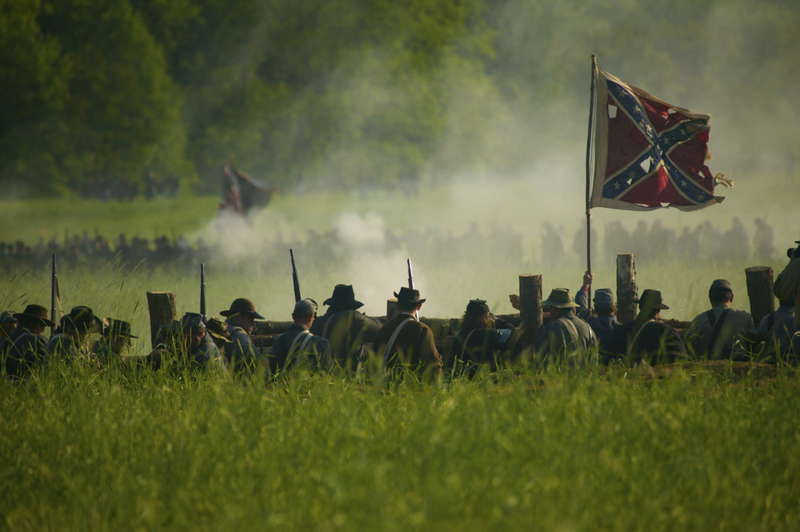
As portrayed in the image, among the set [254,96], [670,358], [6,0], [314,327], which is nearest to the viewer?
[670,358]

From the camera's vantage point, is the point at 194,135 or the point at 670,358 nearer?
the point at 670,358

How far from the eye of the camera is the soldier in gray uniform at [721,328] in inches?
239

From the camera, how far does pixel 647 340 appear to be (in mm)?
5641

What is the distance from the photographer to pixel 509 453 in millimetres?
3826

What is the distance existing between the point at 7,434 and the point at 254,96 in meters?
27.8

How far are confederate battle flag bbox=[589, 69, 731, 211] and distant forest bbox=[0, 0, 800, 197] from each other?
21250mm

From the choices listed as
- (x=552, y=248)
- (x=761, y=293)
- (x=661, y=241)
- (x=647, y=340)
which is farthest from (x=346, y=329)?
(x=661, y=241)

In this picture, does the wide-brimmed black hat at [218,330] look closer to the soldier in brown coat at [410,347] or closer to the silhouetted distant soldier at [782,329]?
the soldier in brown coat at [410,347]

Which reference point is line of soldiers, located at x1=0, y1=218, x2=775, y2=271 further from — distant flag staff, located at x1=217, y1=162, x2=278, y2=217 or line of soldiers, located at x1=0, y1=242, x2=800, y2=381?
line of soldiers, located at x1=0, y1=242, x2=800, y2=381

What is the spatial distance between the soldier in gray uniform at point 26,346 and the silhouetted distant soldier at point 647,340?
4.71 metres

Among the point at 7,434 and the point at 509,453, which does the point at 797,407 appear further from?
the point at 7,434

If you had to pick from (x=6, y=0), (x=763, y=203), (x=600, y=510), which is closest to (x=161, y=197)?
(x=6, y=0)

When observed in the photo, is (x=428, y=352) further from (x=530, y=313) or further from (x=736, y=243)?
(x=736, y=243)

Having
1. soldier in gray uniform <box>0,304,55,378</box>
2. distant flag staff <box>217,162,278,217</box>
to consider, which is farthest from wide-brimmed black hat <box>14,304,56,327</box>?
distant flag staff <box>217,162,278,217</box>
